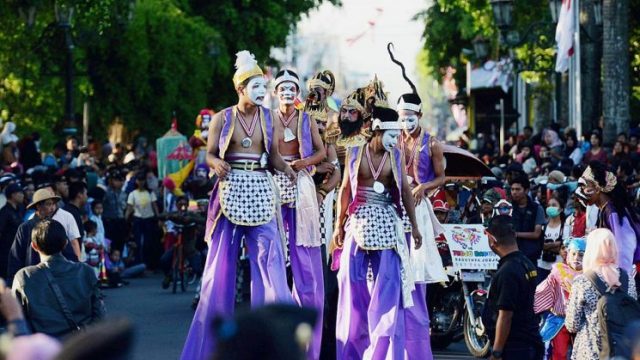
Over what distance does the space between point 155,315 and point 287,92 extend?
550 cm

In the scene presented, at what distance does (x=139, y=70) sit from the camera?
42.8 m

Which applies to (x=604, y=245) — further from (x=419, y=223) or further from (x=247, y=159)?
(x=419, y=223)

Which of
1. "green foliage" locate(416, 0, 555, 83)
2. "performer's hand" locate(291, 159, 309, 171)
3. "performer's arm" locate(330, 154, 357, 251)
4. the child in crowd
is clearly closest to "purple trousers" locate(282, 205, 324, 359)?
"performer's hand" locate(291, 159, 309, 171)

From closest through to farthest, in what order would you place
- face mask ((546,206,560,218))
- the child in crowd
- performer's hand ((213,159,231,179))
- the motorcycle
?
1. performer's hand ((213,159,231,179))
2. the motorcycle
3. face mask ((546,206,560,218))
4. the child in crowd

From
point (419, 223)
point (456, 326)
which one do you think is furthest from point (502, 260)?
point (456, 326)

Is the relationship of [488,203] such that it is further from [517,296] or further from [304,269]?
[517,296]

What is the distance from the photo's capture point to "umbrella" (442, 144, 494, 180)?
51.1 feet

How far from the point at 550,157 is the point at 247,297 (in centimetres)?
1172

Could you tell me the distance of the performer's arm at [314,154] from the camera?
12617 mm

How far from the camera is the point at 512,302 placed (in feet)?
31.2

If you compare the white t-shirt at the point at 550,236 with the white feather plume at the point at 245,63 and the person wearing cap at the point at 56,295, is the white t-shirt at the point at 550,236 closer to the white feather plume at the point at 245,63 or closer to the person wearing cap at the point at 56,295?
the white feather plume at the point at 245,63

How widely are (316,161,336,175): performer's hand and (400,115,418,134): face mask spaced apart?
70 centimetres

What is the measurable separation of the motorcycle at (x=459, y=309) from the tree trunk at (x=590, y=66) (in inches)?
684

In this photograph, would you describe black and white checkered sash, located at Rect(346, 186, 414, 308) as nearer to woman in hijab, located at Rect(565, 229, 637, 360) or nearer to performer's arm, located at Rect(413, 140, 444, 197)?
performer's arm, located at Rect(413, 140, 444, 197)
